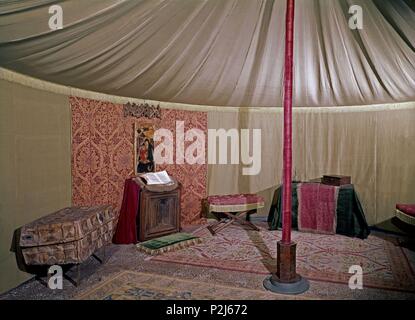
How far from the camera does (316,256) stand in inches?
168

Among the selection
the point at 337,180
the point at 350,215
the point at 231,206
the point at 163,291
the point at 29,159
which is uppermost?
the point at 29,159

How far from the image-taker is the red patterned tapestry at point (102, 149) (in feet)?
14.6

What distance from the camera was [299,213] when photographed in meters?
5.46

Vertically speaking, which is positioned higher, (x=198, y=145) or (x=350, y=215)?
(x=198, y=145)

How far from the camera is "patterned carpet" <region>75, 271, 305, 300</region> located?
3174 mm

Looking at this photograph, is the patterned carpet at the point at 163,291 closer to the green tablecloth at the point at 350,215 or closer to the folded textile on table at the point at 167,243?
the folded textile on table at the point at 167,243

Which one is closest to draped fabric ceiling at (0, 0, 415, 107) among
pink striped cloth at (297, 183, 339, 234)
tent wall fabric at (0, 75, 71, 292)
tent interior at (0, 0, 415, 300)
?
tent interior at (0, 0, 415, 300)

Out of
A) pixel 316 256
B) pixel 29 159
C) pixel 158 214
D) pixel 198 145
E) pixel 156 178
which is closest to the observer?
pixel 29 159

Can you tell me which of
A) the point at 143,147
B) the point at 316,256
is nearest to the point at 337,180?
the point at 316,256

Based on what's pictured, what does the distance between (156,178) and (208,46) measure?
2.24 metres

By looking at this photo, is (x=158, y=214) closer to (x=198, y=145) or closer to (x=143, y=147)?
(x=143, y=147)

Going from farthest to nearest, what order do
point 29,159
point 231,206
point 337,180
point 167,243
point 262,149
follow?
point 262,149 → point 231,206 → point 337,180 → point 167,243 → point 29,159

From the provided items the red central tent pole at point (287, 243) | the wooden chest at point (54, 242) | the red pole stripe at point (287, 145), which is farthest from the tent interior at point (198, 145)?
the red pole stripe at point (287, 145)

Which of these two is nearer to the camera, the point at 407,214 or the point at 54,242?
the point at 54,242
